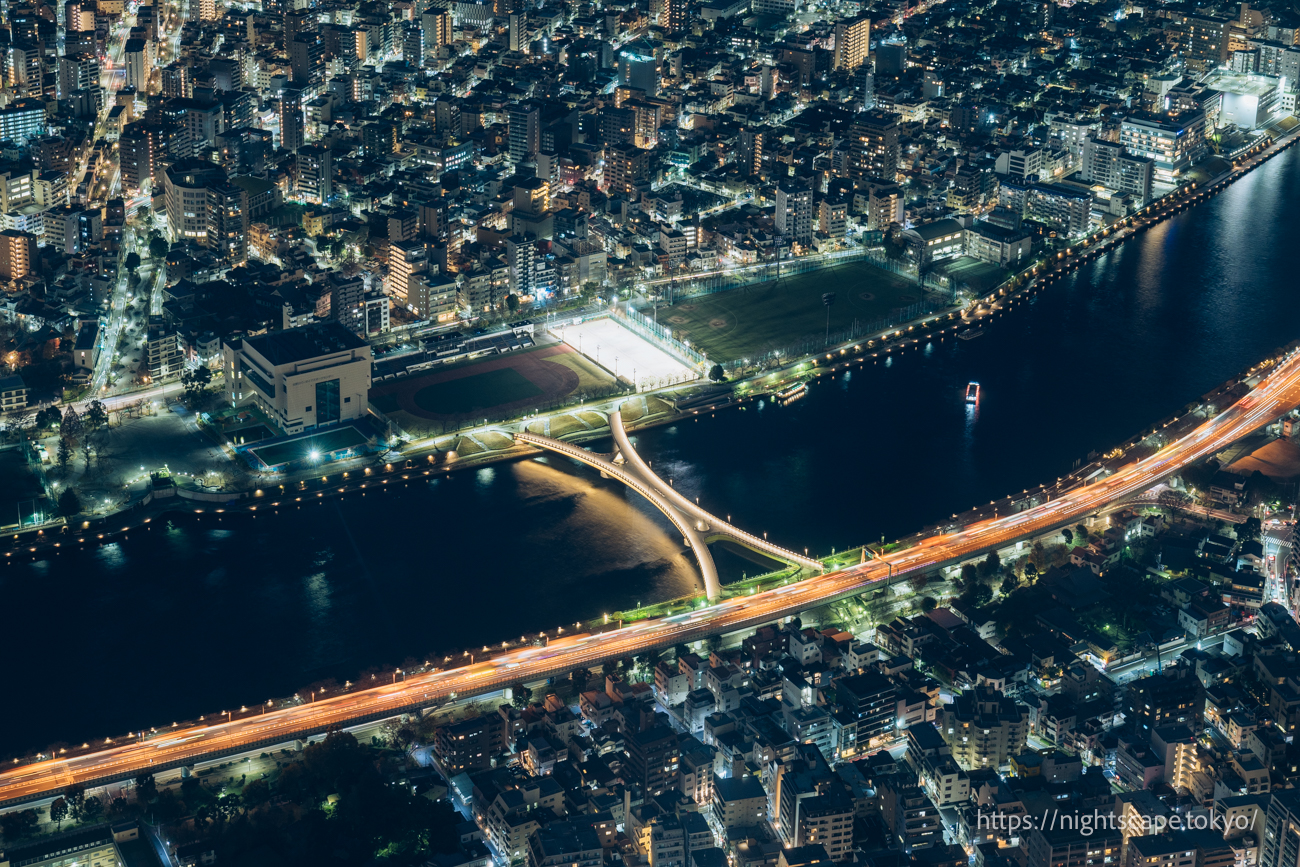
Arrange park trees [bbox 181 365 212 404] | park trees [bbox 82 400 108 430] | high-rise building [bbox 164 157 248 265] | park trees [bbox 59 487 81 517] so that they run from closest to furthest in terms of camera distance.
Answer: park trees [bbox 59 487 81 517]
park trees [bbox 82 400 108 430]
park trees [bbox 181 365 212 404]
high-rise building [bbox 164 157 248 265]

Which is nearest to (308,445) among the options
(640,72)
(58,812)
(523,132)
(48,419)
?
(48,419)

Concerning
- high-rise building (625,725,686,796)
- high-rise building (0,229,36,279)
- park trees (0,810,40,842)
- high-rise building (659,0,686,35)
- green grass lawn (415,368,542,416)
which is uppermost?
high-rise building (659,0,686,35)

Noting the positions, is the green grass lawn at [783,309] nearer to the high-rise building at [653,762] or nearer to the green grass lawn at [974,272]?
the green grass lawn at [974,272]

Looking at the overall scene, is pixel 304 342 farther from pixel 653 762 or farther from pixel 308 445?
pixel 653 762

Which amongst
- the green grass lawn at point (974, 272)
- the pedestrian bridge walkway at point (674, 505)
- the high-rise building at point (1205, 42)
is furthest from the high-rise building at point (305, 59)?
the high-rise building at point (1205, 42)

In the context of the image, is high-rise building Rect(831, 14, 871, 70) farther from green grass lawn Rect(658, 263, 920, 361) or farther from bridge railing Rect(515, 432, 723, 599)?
bridge railing Rect(515, 432, 723, 599)

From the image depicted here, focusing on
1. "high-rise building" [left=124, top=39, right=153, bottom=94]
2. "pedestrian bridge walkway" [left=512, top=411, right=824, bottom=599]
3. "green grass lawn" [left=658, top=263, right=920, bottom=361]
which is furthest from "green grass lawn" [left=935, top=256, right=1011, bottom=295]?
"high-rise building" [left=124, top=39, right=153, bottom=94]
